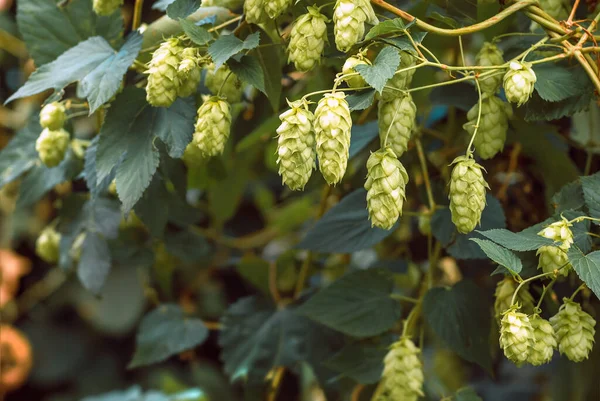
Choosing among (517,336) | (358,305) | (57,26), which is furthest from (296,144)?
(57,26)

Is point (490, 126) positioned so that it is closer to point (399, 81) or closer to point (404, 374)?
point (399, 81)

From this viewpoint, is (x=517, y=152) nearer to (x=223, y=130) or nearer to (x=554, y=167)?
(x=554, y=167)

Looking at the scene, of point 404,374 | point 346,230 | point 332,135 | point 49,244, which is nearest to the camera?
point 332,135

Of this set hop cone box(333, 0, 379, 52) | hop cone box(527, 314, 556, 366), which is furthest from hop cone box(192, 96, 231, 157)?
hop cone box(527, 314, 556, 366)

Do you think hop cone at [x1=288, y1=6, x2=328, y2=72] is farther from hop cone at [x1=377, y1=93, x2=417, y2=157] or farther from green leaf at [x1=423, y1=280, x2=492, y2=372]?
green leaf at [x1=423, y1=280, x2=492, y2=372]

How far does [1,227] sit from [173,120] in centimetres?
152

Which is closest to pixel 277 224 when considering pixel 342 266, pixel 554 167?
pixel 342 266

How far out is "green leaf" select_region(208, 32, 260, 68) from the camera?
740 mm

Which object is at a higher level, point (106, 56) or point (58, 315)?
point (106, 56)

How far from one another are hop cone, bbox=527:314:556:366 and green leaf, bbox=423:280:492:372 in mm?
214

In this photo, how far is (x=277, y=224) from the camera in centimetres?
169

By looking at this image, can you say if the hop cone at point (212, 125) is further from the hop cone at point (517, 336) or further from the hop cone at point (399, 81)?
the hop cone at point (517, 336)

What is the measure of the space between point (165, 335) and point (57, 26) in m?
0.54

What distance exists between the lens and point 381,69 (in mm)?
674
